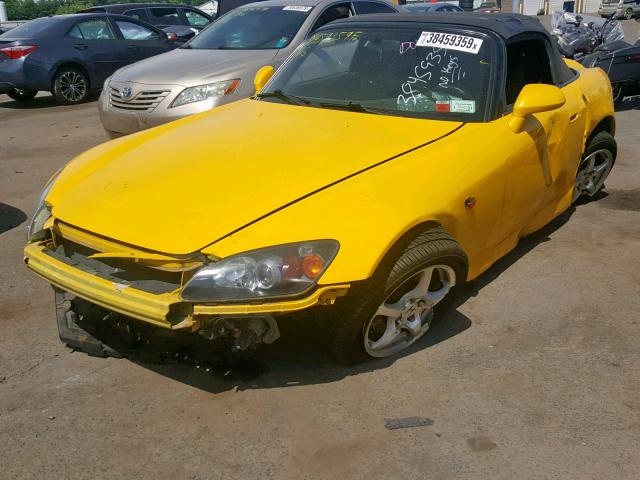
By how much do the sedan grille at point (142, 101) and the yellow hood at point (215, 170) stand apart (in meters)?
2.72

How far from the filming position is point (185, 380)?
125 inches

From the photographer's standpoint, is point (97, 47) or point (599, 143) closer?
point (599, 143)

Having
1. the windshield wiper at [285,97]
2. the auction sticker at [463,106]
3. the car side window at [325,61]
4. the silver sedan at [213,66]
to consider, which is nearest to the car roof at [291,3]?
the silver sedan at [213,66]

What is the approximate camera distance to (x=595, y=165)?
541 centimetres

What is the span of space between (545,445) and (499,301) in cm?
130

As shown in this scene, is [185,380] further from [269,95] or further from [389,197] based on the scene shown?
[269,95]

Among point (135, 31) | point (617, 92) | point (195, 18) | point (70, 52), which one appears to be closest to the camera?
point (617, 92)

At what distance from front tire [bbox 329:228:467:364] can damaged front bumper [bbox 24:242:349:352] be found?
8.5 inches

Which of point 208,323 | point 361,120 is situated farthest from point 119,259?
point 361,120

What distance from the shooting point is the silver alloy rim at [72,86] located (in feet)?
37.3

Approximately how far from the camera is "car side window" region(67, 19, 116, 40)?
11596 millimetres

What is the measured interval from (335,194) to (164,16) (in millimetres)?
14381

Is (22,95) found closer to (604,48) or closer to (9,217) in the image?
(9,217)

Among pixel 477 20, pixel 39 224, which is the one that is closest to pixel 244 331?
pixel 39 224
